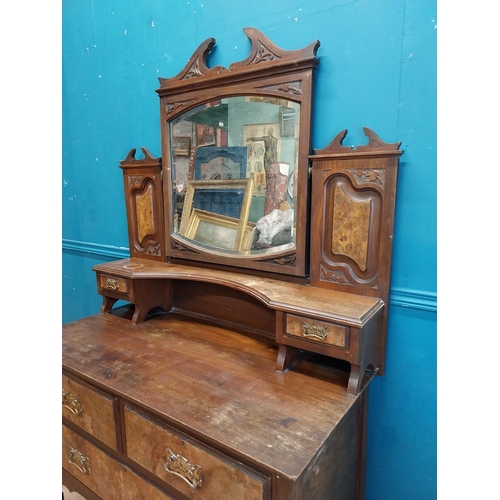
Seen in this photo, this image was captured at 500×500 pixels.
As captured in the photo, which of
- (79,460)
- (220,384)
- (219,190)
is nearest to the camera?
(220,384)

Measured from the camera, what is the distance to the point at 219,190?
1.35 metres

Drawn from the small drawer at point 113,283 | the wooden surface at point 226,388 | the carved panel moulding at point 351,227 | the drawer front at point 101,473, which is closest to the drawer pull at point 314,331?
the wooden surface at point 226,388

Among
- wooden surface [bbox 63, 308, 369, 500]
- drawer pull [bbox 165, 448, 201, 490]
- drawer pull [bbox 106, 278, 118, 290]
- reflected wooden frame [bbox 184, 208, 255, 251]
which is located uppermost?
reflected wooden frame [bbox 184, 208, 255, 251]

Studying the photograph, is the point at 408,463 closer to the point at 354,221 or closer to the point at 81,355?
the point at 354,221

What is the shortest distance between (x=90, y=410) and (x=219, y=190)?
902 mm

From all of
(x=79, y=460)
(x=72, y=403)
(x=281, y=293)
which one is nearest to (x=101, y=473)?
(x=79, y=460)

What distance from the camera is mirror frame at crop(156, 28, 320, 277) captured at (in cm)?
112

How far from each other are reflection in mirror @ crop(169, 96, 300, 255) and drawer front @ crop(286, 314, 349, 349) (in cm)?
31

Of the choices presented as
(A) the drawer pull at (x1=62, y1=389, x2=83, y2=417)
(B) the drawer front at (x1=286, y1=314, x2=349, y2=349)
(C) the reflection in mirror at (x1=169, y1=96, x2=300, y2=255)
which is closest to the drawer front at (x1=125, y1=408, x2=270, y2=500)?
(A) the drawer pull at (x1=62, y1=389, x2=83, y2=417)

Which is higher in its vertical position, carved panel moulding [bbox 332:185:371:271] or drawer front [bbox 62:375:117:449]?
carved panel moulding [bbox 332:185:371:271]

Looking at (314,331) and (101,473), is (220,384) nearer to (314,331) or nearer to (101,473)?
(314,331)

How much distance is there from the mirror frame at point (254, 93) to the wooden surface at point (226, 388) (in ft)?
1.01

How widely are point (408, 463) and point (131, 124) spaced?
1868 mm

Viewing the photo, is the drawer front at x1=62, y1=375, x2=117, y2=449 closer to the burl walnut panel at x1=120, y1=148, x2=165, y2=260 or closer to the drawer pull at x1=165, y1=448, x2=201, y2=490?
the drawer pull at x1=165, y1=448, x2=201, y2=490
